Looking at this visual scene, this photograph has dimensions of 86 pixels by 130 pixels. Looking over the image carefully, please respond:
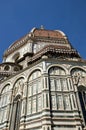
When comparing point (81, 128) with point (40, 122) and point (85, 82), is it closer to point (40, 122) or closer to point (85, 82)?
point (40, 122)

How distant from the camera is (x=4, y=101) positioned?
15258 millimetres

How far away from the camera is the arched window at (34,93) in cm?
1245

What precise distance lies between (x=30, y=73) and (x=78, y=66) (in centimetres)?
488

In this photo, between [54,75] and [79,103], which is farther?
[54,75]

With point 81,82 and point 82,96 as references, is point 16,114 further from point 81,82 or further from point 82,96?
point 81,82

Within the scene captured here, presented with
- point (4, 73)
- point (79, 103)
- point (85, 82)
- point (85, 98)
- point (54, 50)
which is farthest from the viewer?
point (4, 73)

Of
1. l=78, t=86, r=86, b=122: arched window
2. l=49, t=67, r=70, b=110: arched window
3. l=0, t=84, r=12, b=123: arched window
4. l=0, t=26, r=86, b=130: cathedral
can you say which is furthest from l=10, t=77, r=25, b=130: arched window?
l=78, t=86, r=86, b=122: arched window

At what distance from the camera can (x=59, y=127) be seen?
1083 cm

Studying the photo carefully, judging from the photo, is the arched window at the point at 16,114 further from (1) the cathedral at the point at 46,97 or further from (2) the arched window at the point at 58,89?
(2) the arched window at the point at 58,89

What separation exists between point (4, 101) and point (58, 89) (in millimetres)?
5905

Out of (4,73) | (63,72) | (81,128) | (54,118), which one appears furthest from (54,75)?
(4,73)

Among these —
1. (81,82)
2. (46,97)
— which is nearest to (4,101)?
(46,97)

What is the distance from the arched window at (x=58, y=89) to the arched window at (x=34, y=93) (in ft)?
3.62

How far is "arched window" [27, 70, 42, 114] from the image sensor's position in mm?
12447
